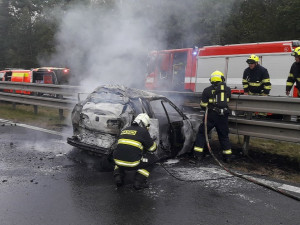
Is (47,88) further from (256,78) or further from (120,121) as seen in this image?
(256,78)

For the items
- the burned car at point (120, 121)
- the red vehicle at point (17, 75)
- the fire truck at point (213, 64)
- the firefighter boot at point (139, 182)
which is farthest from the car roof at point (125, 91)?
the red vehicle at point (17, 75)

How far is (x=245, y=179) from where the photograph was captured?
14.0 feet

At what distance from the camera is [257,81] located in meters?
6.62

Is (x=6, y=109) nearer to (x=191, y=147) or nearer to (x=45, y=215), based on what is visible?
(x=191, y=147)

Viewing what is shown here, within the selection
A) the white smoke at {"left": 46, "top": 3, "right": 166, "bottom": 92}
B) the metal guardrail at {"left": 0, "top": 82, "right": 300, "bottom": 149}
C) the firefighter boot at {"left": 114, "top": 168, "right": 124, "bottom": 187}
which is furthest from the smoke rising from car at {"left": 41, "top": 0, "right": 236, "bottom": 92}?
the firefighter boot at {"left": 114, "top": 168, "right": 124, "bottom": 187}

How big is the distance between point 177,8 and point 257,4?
9.93 m

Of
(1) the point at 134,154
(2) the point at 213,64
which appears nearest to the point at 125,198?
(1) the point at 134,154

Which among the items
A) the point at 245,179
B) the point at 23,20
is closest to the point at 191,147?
the point at 245,179

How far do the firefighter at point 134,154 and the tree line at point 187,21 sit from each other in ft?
28.7

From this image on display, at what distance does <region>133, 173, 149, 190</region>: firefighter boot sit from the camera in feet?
12.7

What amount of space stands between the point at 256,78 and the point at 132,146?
3.72m

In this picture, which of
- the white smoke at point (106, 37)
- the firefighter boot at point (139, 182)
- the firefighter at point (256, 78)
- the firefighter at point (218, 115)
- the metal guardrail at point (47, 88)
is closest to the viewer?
the firefighter boot at point (139, 182)

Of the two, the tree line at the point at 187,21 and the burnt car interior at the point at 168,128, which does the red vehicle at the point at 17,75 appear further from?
the burnt car interior at the point at 168,128

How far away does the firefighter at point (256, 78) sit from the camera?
6496 mm
